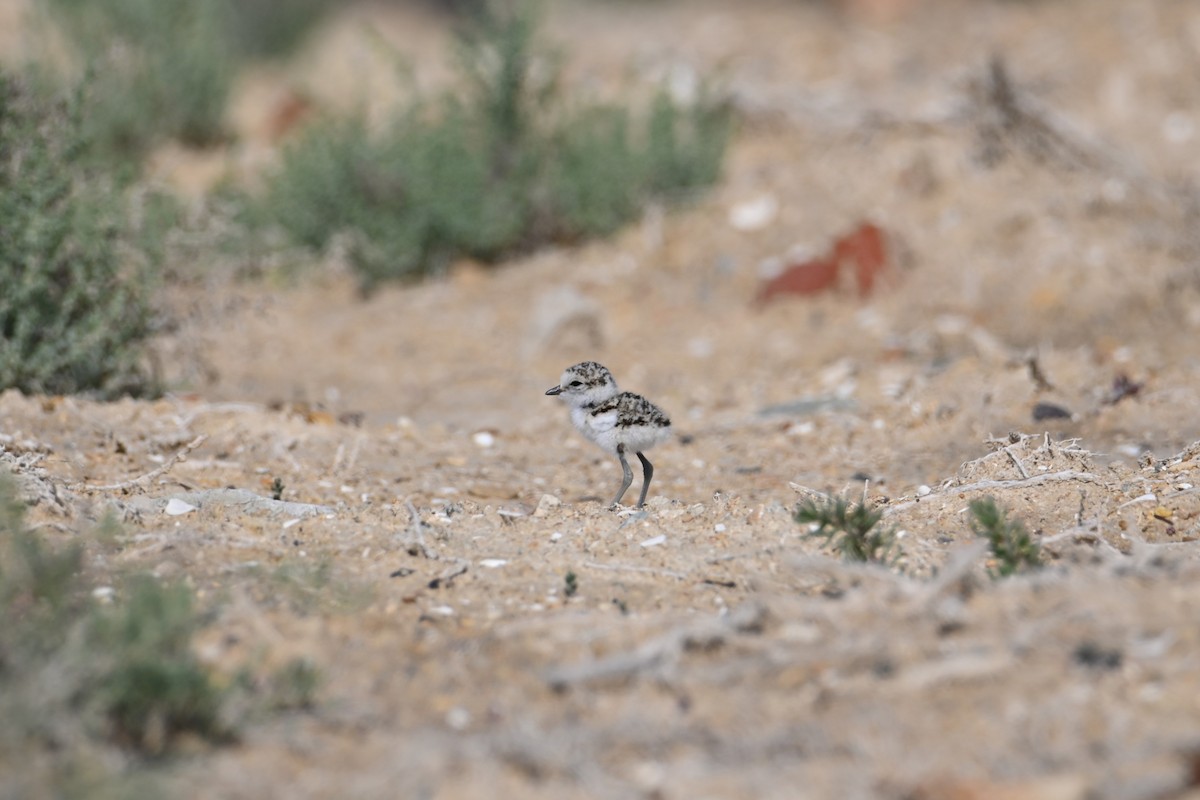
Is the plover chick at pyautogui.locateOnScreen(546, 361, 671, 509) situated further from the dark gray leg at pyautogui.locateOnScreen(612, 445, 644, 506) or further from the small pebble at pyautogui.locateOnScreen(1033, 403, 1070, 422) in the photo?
the small pebble at pyautogui.locateOnScreen(1033, 403, 1070, 422)

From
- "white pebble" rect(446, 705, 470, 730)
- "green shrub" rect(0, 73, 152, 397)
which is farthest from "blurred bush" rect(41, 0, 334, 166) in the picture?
"white pebble" rect(446, 705, 470, 730)

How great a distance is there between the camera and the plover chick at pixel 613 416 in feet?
17.7

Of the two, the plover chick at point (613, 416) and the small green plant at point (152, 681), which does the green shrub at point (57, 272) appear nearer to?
the plover chick at point (613, 416)

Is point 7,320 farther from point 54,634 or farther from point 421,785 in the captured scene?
point 421,785

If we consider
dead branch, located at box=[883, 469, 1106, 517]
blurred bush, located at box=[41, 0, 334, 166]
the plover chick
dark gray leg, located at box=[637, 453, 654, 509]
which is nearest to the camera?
dead branch, located at box=[883, 469, 1106, 517]

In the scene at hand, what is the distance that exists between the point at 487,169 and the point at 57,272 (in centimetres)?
361

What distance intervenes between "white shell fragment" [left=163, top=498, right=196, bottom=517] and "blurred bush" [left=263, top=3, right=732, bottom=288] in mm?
4559

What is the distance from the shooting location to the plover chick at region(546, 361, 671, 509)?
A: 17.7ft

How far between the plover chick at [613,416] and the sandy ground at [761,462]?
260 mm

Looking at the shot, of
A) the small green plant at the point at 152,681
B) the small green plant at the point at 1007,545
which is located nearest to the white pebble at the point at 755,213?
the small green plant at the point at 1007,545

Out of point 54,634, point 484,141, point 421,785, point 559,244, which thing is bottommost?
point 421,785

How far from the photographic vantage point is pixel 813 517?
4.23 meters

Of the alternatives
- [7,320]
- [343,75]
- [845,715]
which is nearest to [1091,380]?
[845,715]

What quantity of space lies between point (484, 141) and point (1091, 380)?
493 centimetres
